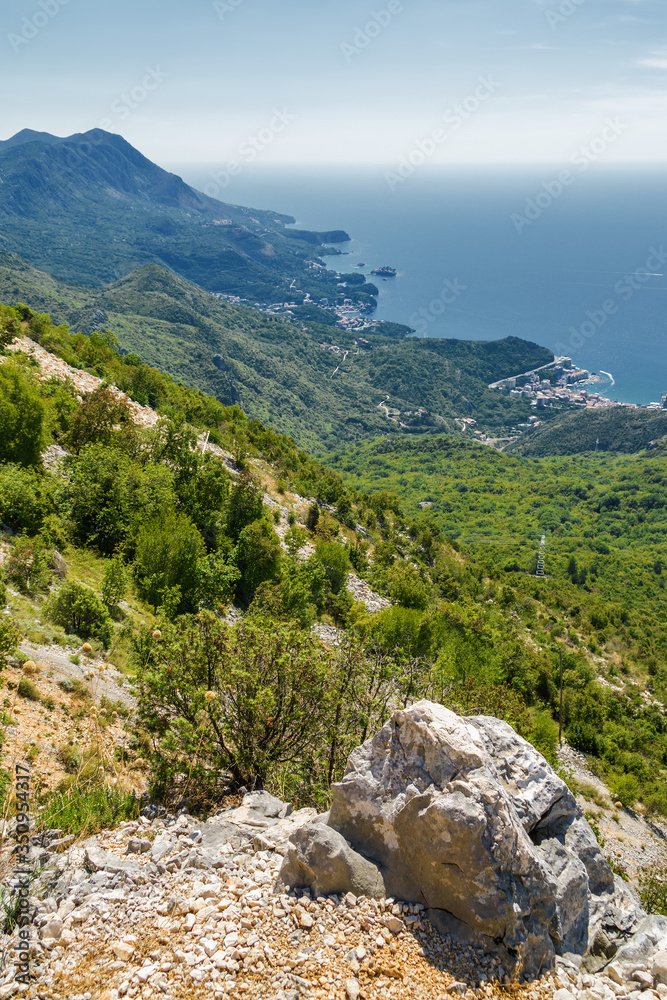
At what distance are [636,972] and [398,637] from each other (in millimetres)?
16921

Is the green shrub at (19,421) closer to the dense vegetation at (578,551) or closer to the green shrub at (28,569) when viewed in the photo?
the green shrub at (28,569)

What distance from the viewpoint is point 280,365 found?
171000mm

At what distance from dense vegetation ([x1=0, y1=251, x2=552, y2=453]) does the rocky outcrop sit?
125 metres

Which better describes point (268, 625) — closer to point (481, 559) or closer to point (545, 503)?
point (481, 559)

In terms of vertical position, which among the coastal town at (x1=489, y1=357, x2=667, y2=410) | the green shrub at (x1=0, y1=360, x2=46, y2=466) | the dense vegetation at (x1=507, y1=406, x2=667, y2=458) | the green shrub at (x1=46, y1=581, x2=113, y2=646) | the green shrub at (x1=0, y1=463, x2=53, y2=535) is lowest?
the green shrub at (x1=46, y1=581, x2=113, y2=646)

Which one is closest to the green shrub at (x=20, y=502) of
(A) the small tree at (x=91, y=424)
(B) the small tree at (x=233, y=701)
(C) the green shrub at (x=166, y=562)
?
(C) the green shrub at (x=166, y=562)

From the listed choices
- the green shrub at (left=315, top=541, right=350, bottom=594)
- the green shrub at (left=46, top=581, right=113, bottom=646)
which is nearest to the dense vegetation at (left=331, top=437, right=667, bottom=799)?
the green shrub at (left=315, top=541, right=350, bottom=594)

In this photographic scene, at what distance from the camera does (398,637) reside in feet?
77.9

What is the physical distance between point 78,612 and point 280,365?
16390 cm

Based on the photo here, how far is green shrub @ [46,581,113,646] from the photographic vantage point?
13.9m

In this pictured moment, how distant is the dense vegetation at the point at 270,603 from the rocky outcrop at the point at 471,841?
325 cm

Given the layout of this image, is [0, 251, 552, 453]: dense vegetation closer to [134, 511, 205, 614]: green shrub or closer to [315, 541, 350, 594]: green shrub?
[315, 541, 350, 594]: green shrub

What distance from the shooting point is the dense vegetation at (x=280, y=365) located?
138625 millimetres

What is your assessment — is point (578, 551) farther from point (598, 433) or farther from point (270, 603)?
point (598, 433)
